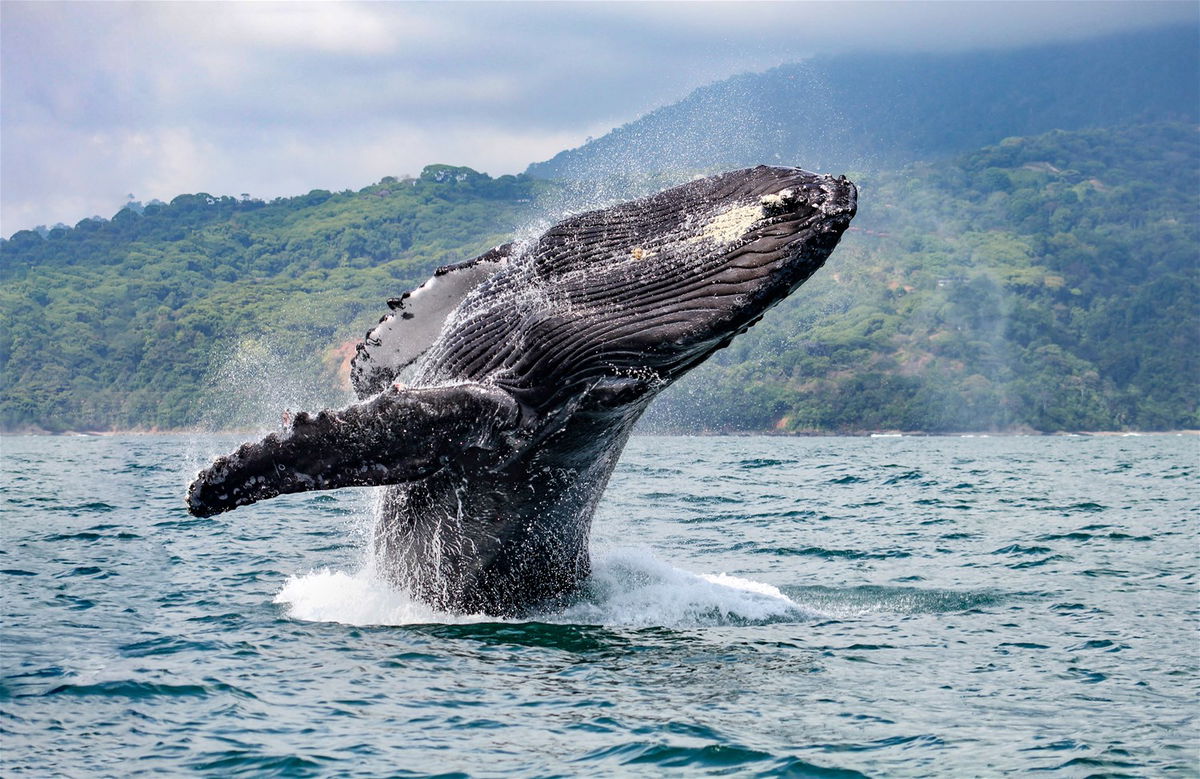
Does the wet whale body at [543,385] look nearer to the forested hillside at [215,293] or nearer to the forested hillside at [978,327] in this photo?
the forested hillside at [215,293]

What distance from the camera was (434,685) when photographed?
227 inches

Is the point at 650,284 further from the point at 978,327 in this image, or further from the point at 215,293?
the point at 215,293

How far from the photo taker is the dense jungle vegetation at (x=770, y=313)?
92.1 meters

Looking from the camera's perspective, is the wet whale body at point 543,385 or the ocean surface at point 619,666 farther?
the wet whale body at point 543,385

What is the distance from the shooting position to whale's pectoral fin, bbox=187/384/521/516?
17.7ft

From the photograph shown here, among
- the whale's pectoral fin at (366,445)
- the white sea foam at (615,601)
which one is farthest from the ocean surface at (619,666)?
the whale's pectoral fin at (366,445)

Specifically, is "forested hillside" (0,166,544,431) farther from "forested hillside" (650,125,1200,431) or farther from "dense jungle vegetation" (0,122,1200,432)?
"forested hillside" (650,125,1200,431)

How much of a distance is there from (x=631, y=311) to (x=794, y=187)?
2.97 ft

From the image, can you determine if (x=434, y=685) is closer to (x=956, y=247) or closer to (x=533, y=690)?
(x=533, y=690)

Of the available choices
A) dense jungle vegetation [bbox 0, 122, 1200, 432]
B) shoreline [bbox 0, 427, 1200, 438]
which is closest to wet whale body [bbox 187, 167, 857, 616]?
dense jungle vegetation [bbox 0, 122, 1200, 432]

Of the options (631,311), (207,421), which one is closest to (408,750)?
(631,311)

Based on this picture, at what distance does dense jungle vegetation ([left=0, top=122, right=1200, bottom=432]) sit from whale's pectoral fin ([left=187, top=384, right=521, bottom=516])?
58.8 meters

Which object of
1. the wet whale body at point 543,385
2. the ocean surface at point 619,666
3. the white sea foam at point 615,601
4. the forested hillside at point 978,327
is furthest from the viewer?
the forested hillside at point 978,327

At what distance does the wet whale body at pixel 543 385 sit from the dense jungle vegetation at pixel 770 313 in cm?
5776
